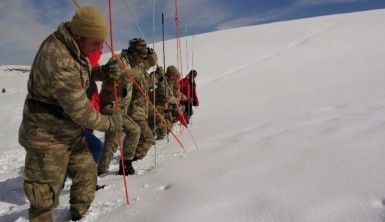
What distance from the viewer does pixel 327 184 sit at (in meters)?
3.02

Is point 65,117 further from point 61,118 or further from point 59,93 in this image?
point 59,93

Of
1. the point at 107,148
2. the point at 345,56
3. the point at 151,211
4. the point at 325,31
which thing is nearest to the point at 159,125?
the point at 107,148

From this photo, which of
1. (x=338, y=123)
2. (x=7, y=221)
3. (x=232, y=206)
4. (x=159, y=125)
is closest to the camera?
(x=232, y=206)

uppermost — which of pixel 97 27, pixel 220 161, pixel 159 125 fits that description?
pixel 97 27

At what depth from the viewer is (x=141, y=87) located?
5340 mm

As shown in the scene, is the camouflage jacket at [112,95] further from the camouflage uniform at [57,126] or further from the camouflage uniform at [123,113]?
the camouflage uniform at [57,126]

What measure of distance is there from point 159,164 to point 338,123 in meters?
1.81

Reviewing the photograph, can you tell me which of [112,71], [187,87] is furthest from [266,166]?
[187,87]

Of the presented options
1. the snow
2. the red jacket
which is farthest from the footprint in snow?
the red jacket

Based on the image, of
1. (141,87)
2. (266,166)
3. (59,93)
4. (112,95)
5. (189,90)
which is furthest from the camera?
(189,90)

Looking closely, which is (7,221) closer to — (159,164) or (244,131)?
(159,164)

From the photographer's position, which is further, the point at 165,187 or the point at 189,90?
the point at 189,90

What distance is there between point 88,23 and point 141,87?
2.37m

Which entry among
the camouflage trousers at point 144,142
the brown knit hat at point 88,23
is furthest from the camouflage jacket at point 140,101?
the brown knit hat at point 88,23
